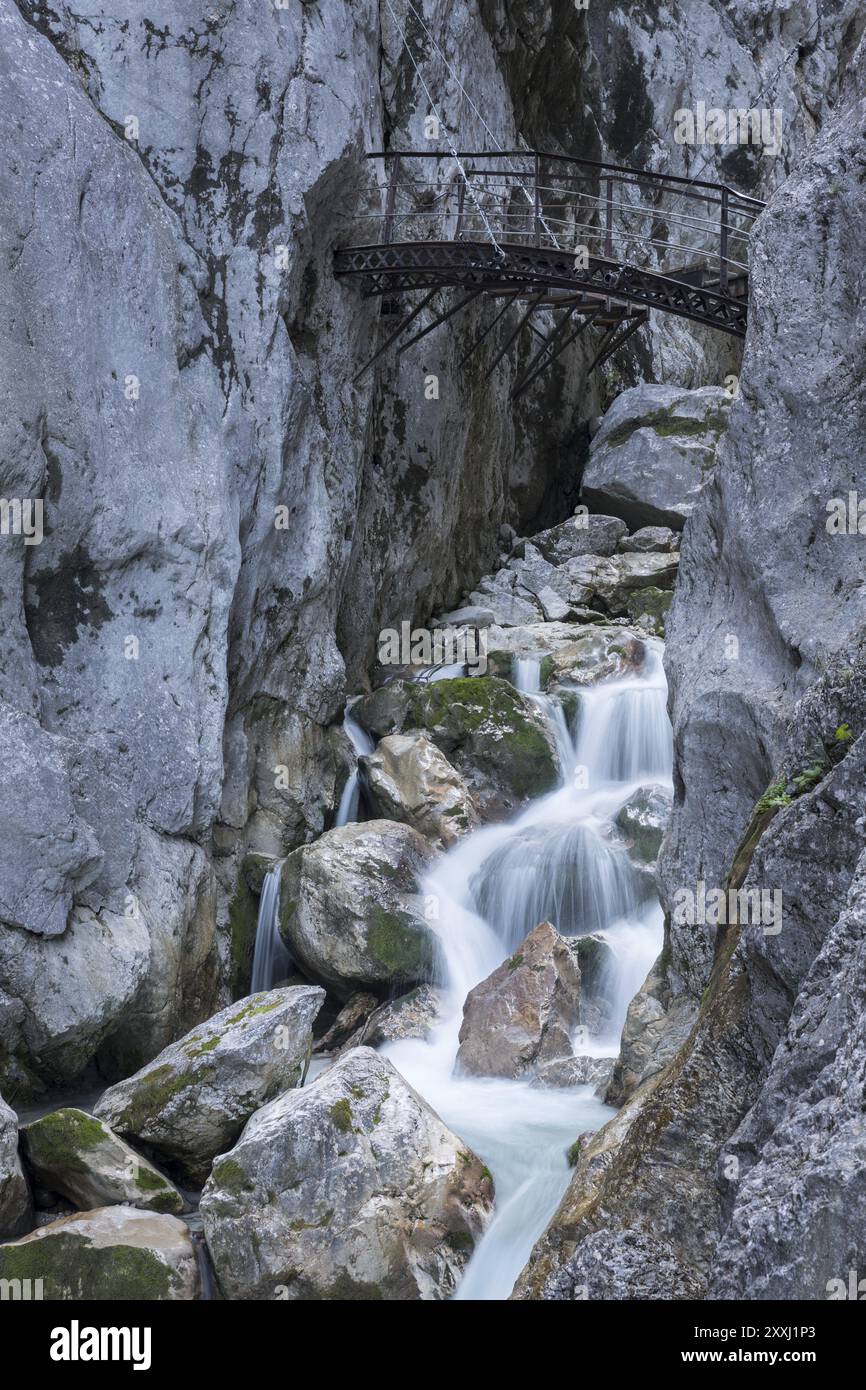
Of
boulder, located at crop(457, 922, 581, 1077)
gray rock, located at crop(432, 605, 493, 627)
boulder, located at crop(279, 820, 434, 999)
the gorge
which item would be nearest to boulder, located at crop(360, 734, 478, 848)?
the gorge

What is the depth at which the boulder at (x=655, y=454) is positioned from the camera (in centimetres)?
2320

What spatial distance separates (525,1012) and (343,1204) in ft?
12.4

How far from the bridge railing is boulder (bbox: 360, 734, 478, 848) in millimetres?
6869

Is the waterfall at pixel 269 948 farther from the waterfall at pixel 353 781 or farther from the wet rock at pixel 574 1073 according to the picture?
the wet rock at pixel 574 1073

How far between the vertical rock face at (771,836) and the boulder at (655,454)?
15.4 m

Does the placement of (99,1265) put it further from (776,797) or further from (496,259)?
(496,259)

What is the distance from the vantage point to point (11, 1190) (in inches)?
334

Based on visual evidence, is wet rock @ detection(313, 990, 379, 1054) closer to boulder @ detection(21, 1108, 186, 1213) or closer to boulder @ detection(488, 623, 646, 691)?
boulder @ detection(21, 1108, 186, 1213)

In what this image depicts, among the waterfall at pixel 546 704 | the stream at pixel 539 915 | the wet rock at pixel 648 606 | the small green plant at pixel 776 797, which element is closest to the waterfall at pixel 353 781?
the stream at pixel 539 915

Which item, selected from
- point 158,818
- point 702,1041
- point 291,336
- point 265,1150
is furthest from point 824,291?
point 291,336

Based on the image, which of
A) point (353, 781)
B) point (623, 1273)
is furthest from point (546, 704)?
point (623, 1273)

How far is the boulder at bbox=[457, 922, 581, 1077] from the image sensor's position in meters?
10.7

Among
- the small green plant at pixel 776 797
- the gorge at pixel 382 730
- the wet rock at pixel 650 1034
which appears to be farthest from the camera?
the wet rock at pixel 650 1034
